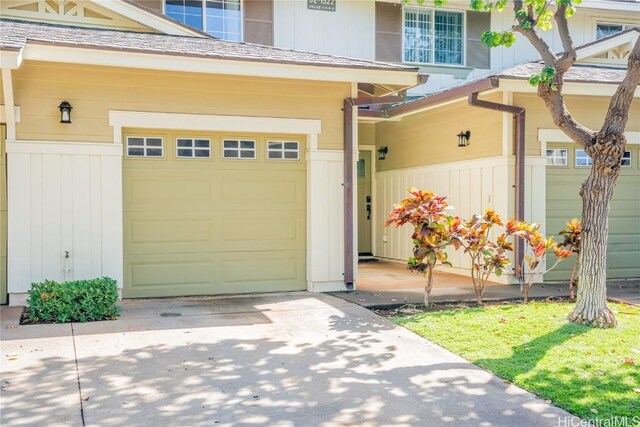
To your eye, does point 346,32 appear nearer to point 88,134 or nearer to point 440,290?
point 440,290

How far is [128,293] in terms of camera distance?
8133 millimetres

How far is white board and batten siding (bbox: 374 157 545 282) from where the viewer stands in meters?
9.70

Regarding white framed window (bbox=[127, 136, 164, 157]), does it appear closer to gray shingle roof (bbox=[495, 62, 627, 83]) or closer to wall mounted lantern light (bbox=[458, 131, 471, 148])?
gray shingle roof (bbox=[495, 62, 627, 83])

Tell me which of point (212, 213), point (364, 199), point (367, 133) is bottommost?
point (212, 213)

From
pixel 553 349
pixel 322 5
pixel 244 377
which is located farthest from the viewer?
pixel 322 5

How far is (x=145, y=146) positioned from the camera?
26.9 ft

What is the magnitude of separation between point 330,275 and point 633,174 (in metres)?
5.60

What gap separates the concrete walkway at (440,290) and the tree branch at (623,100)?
9.25 feet

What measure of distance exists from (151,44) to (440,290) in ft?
17.2

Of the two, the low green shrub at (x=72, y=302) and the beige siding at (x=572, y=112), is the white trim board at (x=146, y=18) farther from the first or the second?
the beige siding at (x=572, y=112)

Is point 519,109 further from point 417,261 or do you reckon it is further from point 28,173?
point 28,173

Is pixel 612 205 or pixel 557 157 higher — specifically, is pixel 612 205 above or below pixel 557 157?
below

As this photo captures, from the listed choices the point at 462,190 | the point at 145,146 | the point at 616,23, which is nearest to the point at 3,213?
the point at 145,146

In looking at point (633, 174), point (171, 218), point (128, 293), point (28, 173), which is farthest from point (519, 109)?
point (28, 173)
